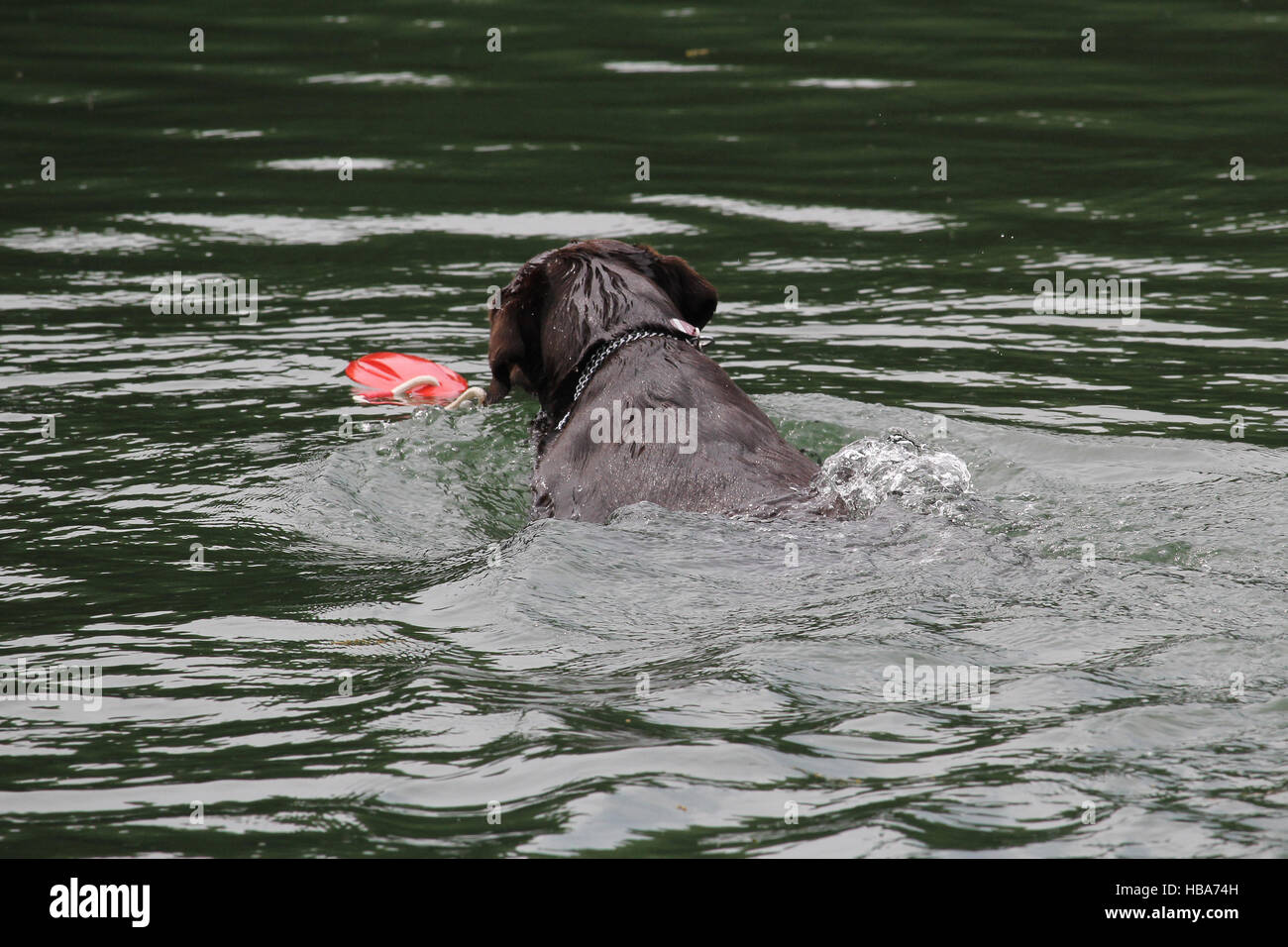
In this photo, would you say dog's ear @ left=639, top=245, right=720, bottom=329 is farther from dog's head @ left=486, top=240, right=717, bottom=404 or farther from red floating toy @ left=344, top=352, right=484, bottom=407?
red floating toy @ left=344, top=352, right=484, bottom=407

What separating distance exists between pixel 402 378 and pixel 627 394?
8.69 feet

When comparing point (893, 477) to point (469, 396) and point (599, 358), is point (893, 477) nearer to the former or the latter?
point (599, 358)

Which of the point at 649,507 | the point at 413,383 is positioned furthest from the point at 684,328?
the point at 413,383

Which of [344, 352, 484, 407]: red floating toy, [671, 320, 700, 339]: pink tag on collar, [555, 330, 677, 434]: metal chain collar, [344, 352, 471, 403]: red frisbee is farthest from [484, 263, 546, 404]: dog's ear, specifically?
[344, 352, 471, 403]: red frisbee

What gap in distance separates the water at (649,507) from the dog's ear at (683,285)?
3.47 ft

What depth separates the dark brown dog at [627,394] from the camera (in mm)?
5887

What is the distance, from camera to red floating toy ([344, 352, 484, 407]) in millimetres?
8438

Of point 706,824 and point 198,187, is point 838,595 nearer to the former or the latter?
point 706,824

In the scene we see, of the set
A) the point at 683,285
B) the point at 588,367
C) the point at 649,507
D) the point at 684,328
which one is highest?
the point at 683,285

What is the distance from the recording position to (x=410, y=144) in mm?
14023

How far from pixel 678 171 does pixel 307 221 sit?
299cm

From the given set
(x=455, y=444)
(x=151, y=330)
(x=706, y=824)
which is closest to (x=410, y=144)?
(x=151, y=330)

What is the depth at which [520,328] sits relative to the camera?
272 inches

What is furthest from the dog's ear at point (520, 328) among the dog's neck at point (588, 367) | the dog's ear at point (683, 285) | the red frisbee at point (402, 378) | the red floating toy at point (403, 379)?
the red frisbee at point (402, 378)
